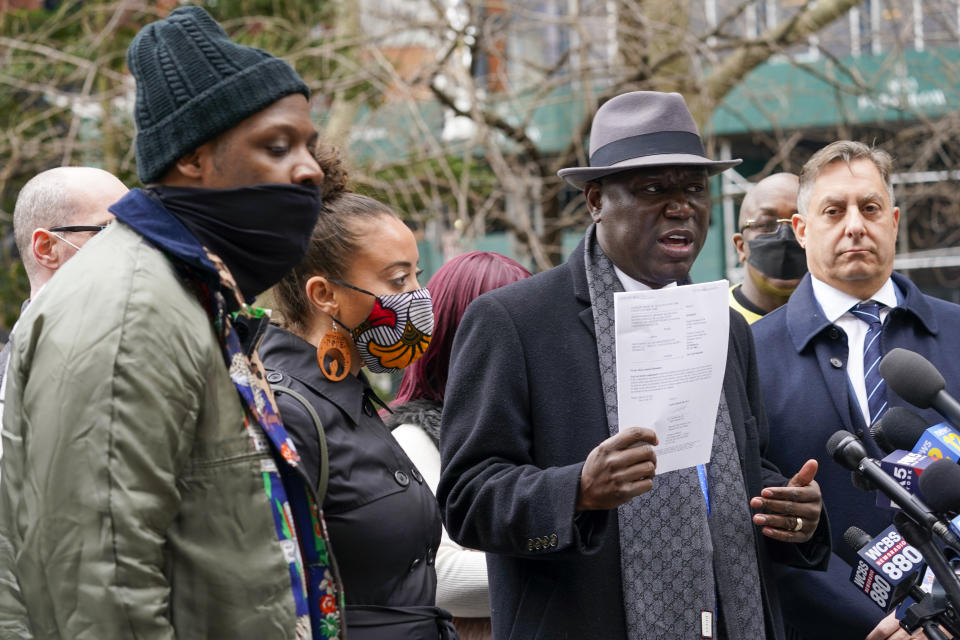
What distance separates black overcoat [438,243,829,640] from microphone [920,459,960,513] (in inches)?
29.9

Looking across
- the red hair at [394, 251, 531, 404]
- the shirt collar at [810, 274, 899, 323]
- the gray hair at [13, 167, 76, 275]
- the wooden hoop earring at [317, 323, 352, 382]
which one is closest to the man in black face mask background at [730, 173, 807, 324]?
the shirt collar at [810, 274, 899, 323]

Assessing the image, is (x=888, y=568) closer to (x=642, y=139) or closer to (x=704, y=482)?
(x=704, y=482)

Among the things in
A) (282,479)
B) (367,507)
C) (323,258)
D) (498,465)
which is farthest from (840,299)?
(282,479)

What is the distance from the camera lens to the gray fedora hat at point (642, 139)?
322 cm

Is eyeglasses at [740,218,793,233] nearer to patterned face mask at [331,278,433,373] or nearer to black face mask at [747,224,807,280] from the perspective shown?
black face mask at [747,224,807,280]

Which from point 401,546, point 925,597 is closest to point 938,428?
point 925,597

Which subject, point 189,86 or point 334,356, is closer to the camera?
point 189,86

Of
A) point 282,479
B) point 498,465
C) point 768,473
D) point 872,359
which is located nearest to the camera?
point 282,479

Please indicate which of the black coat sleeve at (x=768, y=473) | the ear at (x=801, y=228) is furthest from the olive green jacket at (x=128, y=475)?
the ear at (x=801, y=228)

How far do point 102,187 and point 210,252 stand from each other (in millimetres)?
1992

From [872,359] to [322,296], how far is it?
6.37 feet

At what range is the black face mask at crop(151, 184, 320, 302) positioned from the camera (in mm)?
2145

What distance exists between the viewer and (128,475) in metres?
1.87

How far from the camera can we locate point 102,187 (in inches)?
155
